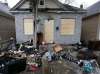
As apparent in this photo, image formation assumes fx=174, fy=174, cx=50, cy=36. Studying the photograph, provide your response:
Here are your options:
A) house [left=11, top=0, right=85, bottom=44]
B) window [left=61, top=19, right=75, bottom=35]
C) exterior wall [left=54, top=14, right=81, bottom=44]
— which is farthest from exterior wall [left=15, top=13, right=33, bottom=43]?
window [left=61, top=19, right=75, bottom=35]

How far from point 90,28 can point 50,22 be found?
18.8ft

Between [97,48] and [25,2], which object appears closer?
[97,48]

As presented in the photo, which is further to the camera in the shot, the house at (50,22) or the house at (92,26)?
the house at (92,26)

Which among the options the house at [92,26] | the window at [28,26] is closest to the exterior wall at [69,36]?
the house at [92,26]

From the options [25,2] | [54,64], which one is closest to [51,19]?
[25,2]

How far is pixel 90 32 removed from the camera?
2122cm

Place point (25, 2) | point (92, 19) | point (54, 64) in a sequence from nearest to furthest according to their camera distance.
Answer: point (54, 64) < point (25, 2) < point (92, 19)

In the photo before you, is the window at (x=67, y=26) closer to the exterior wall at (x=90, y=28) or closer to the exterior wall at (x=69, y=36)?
the exterior wall at (x=69, y=36)

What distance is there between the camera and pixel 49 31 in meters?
18.7

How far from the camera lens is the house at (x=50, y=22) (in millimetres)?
18422

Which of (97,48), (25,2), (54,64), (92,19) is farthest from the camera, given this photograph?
(92,19)

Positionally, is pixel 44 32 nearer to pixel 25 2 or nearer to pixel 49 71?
pixel 25 2

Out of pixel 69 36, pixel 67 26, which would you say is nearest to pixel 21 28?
pixel 67 26

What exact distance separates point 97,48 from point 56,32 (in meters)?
5.72
